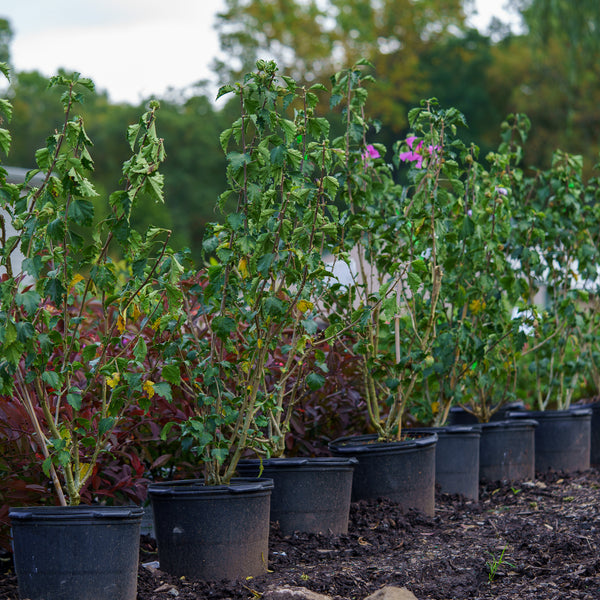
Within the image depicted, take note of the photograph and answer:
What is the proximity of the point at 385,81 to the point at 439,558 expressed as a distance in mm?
26198

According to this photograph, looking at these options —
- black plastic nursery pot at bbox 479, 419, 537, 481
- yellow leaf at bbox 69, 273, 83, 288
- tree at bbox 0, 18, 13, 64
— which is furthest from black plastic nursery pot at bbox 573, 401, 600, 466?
tree at bbox 0, 18, 13, 64

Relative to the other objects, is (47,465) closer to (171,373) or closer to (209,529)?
(171,373)

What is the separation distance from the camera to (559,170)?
5.00 metres

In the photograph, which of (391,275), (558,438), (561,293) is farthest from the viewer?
(561,293)

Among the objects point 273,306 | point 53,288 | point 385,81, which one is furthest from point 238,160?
point 385,81

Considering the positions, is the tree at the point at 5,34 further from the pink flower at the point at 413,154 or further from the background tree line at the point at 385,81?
the pink flower at the point at 413,154

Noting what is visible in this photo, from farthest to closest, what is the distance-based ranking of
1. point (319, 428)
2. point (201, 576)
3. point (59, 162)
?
point (319, 428)
point (201, 576)
point (59, 162)

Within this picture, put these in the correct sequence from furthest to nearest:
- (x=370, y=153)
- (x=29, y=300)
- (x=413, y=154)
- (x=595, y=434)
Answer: (x=595, y=434), (x=413, y=154), (x=370, y=153), (x=29, y=300)

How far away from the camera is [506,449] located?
15.3ft

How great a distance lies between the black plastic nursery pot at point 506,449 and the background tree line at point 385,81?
20088 mm

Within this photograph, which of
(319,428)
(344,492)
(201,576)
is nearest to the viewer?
(201,576)

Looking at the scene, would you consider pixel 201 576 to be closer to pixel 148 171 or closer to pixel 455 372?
pixel 148 171

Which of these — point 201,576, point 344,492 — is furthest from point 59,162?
point 344,492

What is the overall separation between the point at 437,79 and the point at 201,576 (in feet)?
93.6
